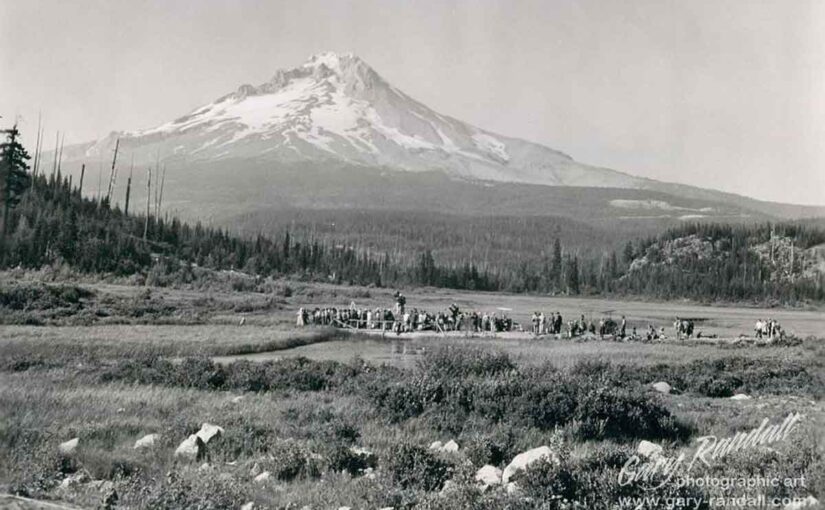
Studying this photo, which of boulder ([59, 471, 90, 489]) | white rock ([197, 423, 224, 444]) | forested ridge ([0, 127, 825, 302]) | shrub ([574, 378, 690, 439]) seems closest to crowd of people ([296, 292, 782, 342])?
forested ridge ([0, 127, 825, 302])

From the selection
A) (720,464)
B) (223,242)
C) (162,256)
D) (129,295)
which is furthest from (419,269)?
(720,464)

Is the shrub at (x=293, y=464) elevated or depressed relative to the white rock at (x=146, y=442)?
elevated

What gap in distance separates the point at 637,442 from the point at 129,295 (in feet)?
158

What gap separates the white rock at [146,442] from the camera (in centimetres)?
1193

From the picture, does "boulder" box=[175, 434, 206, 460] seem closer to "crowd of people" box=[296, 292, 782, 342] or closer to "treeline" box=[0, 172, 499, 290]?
"crowd of people" box=[296, 292, 782, 342]

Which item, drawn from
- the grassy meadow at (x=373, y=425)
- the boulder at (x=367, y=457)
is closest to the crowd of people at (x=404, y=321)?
the grassy meadow at (x=373, y=425)

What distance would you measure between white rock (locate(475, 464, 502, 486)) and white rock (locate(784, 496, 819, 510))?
11.8 ft

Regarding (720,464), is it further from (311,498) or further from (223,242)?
(223,242)

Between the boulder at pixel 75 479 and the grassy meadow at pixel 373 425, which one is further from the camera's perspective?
the boulder at pixel 75 479

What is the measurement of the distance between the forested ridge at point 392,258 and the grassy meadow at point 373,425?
30.5 metres

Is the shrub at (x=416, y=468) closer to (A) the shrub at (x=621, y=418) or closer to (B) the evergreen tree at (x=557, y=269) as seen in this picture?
(A) the shrub at (x=621, y=418)

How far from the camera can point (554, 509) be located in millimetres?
8289

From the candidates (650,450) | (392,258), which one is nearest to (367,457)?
(650,450)

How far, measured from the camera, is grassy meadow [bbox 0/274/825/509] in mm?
9008
